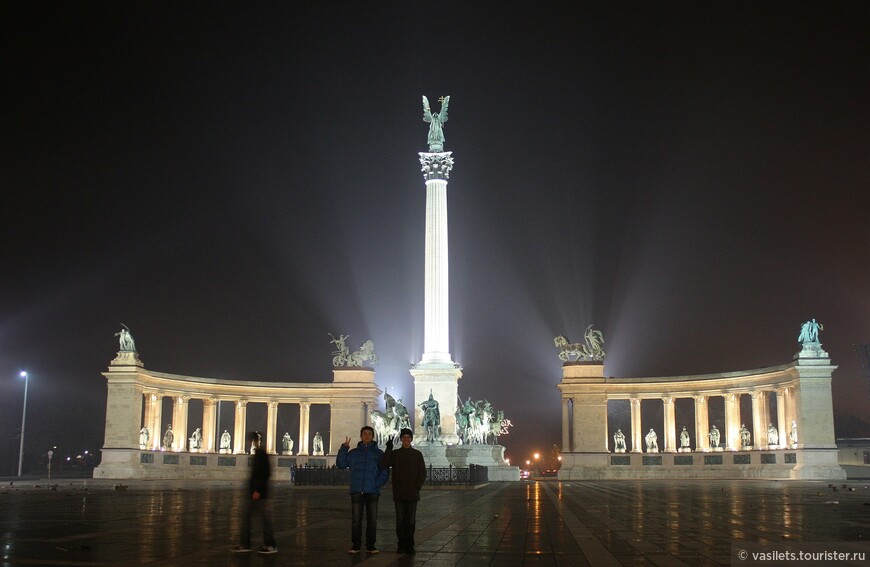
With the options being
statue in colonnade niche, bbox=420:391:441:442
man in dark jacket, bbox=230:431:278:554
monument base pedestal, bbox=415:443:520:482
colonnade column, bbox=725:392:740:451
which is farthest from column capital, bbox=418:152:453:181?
man in dark jacket, bbox=230:431:278:554

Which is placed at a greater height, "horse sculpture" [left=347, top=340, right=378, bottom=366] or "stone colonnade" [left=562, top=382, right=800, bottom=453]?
"horse sculpture" [left=347, top=340, right=378, bottom=366]

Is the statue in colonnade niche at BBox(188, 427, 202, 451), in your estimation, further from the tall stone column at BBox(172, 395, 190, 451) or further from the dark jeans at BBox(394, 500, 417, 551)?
the dark jeans at BBox(394, 500, 417, 551)

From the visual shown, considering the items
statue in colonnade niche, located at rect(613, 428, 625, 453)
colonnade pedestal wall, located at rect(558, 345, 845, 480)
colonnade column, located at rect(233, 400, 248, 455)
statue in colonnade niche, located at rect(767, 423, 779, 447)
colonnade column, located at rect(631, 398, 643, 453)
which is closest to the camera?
colonnade pedestal wall, located at rect(558, 345, 845, 480)

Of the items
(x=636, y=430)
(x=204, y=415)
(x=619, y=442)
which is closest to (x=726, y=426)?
(x=636, y=430)

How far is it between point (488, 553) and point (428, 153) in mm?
60275

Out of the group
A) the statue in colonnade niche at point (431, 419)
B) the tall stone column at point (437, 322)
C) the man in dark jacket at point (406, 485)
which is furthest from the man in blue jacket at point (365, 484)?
the tall stone column at point (437, 322)

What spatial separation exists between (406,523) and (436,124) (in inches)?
2474

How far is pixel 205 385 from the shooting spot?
84688 millimetres

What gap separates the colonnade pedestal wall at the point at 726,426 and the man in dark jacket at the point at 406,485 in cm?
6172

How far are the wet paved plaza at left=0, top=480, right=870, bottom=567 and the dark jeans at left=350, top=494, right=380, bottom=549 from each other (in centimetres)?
40

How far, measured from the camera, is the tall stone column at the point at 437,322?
69250mm

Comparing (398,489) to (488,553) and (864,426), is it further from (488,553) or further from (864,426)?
(864,426)

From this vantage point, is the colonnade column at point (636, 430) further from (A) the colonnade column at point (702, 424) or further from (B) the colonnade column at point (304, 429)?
(B) the colonnade column at point (304, 429)

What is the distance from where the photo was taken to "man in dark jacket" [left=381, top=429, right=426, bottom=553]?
664 inches
